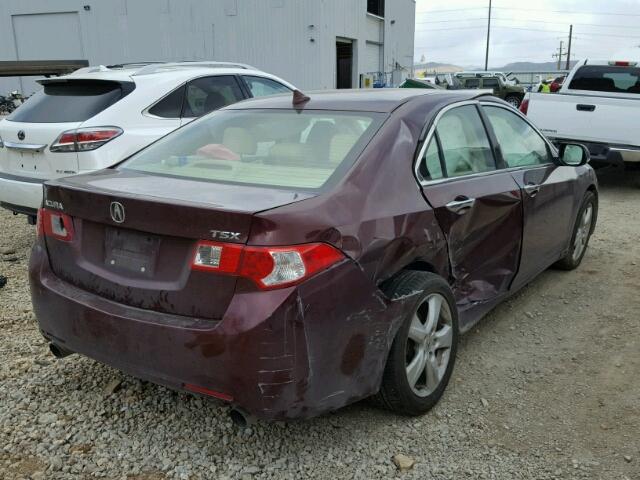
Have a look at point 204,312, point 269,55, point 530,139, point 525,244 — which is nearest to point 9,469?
point 204,312

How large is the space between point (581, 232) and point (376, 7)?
27.0 metres

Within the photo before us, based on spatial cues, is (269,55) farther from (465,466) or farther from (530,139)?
(465,466)

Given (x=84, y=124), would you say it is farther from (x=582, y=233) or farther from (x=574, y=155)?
(x=582, y=233)

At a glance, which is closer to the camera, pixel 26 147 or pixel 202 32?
pixel 26 147

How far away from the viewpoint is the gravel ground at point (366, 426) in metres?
2.61

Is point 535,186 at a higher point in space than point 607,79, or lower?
lower

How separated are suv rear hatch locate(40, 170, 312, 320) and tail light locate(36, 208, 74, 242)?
0.09 ft

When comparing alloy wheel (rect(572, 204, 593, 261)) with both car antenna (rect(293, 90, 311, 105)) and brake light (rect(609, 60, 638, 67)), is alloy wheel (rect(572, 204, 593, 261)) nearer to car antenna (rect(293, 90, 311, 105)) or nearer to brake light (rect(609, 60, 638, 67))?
car antenna (rect(293, 90, 311, 105))

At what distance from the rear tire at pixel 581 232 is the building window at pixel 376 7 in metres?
26.3

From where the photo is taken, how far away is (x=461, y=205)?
10.5ft

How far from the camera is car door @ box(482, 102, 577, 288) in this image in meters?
3.92

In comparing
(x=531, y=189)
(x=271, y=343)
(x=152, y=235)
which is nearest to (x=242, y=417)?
(x=271, y=343)

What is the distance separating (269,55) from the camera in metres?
23.9

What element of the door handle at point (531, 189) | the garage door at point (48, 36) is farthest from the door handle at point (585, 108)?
the garage door at point (48, 36)
